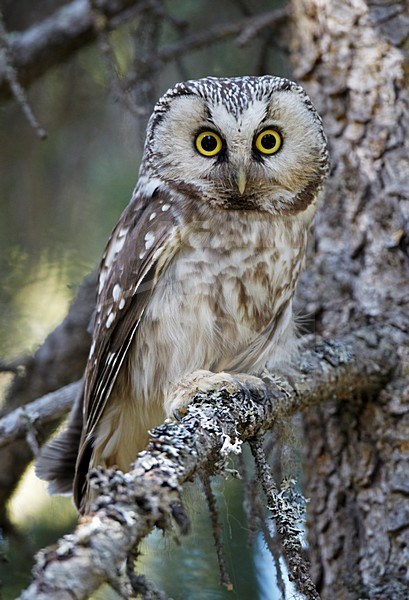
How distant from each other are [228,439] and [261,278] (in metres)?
0.90

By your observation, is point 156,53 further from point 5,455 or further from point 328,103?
point 5,455

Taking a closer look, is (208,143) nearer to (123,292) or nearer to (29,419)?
(123,292)

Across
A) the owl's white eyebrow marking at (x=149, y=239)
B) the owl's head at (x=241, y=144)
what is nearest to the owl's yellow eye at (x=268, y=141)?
the owl's head at (x=241, y=144)

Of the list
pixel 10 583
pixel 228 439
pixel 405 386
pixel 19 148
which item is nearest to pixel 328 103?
pixel 405 386

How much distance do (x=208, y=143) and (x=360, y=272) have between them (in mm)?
830

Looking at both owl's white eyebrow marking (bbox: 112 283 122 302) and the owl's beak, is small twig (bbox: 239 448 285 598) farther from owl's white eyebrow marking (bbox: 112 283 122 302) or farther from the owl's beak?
the owl's beak

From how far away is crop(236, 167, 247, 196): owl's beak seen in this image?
2590 millimetres

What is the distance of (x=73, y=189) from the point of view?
12.8 feet

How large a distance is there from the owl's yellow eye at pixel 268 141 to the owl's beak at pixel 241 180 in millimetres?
150

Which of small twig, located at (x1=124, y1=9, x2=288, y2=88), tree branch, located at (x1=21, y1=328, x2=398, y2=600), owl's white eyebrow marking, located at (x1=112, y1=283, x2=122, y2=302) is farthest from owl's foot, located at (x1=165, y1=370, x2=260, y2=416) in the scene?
small twig, located at (x1=124, y1=9, x2=288, y2=88)

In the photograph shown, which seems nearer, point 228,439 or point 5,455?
point 228,439

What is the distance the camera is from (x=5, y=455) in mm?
3334

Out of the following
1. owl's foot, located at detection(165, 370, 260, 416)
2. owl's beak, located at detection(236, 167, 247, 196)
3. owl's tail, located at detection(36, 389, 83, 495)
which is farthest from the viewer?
owl's tail, located at detection(36, 389, 83, 495)

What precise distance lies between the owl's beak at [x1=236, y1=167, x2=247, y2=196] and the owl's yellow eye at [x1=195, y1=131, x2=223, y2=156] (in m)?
0.15
